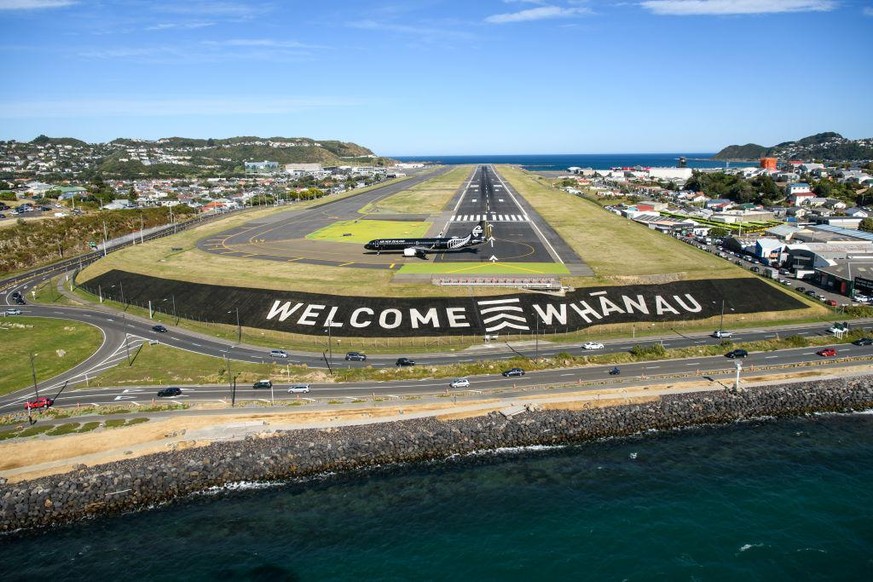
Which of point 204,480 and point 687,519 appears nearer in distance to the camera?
point 687,519

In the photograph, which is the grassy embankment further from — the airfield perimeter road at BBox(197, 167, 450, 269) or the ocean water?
the ocean water

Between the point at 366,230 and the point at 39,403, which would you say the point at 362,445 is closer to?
the point at 39,403

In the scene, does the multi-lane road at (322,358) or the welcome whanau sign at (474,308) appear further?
the welcome whanau sign at (474,308)

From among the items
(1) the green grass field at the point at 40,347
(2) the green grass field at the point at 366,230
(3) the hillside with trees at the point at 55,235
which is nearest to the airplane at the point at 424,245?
(2) the green grass field at the point at 366,230

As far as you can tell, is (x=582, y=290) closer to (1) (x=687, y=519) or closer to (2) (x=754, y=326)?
(2) (x=754, y=326)

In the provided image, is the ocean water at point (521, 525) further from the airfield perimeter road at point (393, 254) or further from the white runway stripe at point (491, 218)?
the white runway stripe at point (491, 218)

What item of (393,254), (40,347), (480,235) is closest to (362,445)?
(40,347)

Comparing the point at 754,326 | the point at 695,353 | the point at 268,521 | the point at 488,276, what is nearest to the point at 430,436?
the point at 268,521
